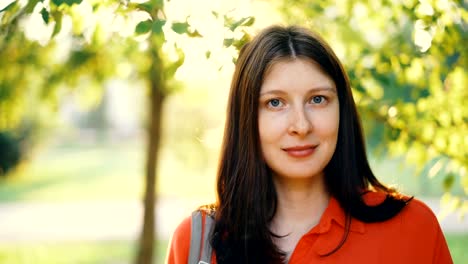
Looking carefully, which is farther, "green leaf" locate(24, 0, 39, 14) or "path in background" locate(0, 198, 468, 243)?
"path in background" locate(0, 198, 468, 243)

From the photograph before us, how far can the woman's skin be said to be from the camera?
7.25 ft

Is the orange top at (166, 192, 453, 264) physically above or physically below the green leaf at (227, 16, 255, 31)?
below

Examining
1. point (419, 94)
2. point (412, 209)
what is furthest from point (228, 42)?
point (419, 94)

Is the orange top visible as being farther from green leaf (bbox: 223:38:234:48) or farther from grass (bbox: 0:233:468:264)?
grass (bbox: 0:233:468:264)

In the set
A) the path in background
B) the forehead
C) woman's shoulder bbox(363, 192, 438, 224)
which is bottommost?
the path in background

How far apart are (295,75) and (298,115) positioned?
14 centimetres

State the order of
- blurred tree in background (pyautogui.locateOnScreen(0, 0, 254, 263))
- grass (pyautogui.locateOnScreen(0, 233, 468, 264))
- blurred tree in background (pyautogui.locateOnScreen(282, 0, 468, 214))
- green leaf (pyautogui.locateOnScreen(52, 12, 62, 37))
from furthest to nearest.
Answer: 1. grass (pyautogui.locateOnScreen(0, 233, 468, 264))
2. blurred tree in background (pyautogui.locateOnScreen(0, 0, 254, 263))
3. blurred tree in background (pyautogui.locateOnScreen(282, 0, 468, 214))
4. green leaf (pyautogui.locateOnScreen(52, 12, 62, 37))

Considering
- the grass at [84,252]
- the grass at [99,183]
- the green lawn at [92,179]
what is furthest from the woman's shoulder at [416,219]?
the green lawn at [92,179]

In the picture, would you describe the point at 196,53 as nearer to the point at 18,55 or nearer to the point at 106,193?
the point at 18,55

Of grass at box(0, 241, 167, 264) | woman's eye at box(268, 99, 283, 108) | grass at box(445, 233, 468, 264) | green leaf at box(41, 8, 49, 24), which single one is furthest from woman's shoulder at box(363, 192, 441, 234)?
grass at box(0, 241, 167, 264)

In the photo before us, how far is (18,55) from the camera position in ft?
20.7

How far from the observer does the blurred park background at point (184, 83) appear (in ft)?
8.39

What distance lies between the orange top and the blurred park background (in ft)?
1.15

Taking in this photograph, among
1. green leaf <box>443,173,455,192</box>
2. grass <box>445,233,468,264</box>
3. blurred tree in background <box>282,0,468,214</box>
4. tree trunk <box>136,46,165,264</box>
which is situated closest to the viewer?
blurred tree in background <box>282,0,468,214</box>
